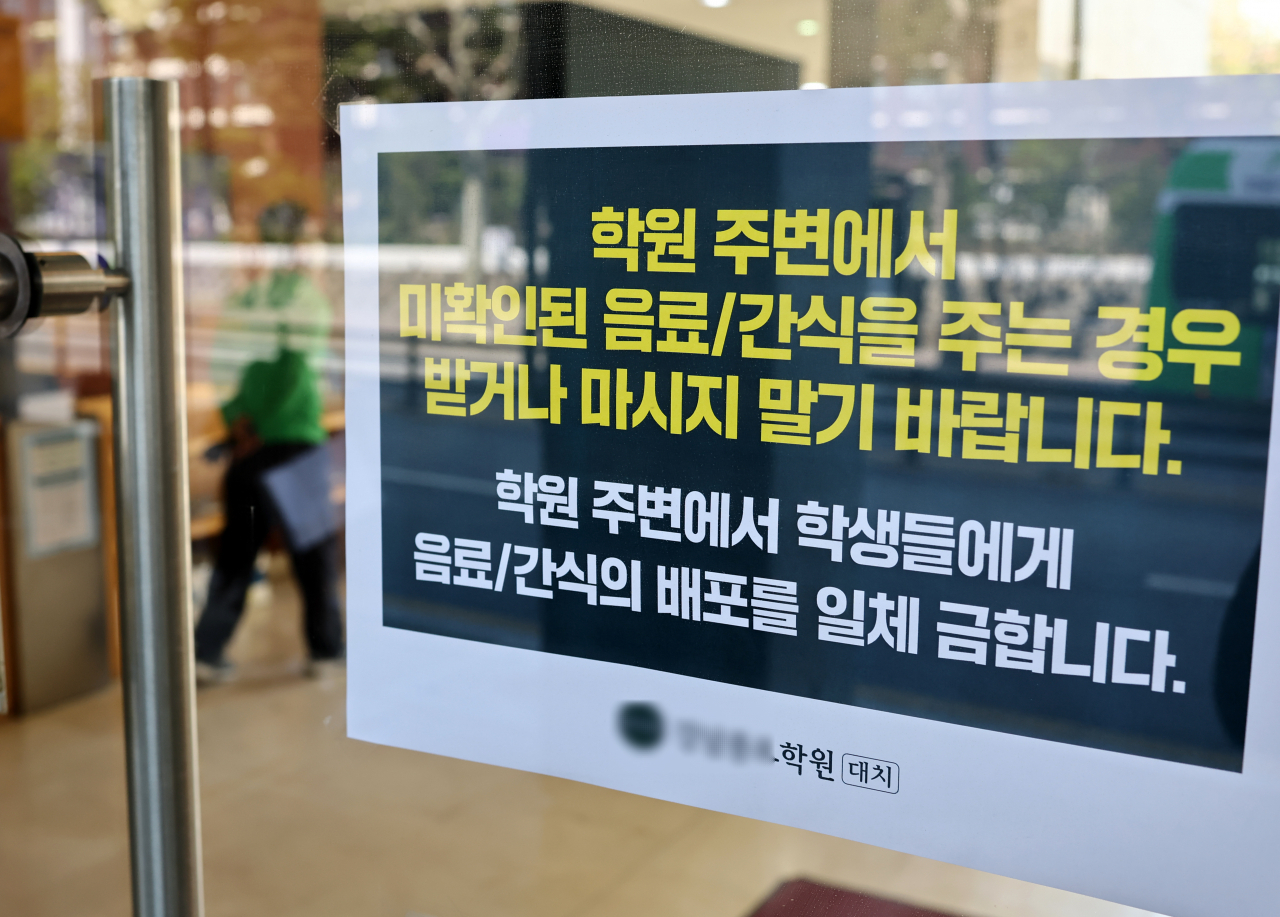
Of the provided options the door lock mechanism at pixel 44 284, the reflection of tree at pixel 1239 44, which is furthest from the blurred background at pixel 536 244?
the door lock mechanism at pixel 44 284

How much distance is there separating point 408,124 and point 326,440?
20 cm

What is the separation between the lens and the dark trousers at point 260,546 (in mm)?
762

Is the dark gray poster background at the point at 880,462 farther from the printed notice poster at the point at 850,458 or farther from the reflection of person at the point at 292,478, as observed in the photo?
the reflection of person at the point at 292,478

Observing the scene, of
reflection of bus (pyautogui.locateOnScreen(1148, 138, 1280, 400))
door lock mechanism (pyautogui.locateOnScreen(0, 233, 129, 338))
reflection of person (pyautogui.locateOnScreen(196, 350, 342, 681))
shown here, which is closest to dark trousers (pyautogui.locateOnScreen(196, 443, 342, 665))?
reflection of person (pyautogui.locateOnScreen(196, 350, 342, 681))

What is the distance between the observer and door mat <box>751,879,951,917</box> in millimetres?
610

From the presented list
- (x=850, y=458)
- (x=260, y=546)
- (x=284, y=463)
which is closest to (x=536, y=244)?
(x=850, y=458)

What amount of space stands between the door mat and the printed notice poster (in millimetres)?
66

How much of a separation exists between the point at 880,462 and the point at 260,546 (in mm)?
1262

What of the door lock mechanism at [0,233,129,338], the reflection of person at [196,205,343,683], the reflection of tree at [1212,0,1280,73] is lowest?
the reflection of person at [196,205,343,683]

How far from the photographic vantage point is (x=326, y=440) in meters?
0.68

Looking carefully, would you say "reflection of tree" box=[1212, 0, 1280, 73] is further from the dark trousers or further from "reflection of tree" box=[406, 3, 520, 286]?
the dark trousers

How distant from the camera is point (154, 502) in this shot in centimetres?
69

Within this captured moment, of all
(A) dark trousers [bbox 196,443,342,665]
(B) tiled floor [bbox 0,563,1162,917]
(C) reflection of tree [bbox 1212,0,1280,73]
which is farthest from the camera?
(A) dark trousers [bbox 196,443,342,665]

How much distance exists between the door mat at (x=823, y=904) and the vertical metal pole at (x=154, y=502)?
1.25 ft
